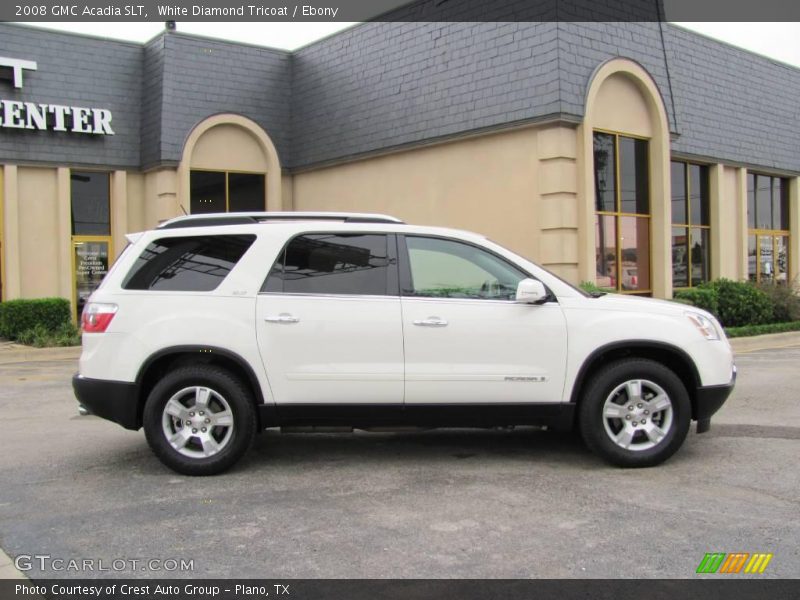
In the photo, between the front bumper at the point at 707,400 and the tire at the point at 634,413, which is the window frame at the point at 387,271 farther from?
the front bumper at the point at 707,400

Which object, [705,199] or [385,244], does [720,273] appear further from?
[385,244]

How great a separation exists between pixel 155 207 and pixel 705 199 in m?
13.5

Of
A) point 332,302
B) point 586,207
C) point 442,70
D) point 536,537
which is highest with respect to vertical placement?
point 442,70

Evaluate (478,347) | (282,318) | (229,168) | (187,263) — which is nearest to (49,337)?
(229,168)

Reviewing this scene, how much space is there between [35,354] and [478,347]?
1136 centimetres

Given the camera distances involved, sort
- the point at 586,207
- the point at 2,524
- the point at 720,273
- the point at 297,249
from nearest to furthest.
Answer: the point at 2,524 → the point at 297,249 → the point at 586,207 → the point at 720,273

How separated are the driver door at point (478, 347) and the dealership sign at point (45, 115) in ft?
46.2

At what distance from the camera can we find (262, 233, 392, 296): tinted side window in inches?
237

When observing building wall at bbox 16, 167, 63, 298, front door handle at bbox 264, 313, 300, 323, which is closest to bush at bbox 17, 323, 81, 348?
building wall at bbox 16, 167, 63, 298

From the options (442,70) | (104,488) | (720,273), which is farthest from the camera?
(720,273)

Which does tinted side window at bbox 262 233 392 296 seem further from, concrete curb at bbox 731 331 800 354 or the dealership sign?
the dealership sign

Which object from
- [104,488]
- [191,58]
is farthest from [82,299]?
[104,488]

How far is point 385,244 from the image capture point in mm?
6137

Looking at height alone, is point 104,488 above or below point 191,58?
below
